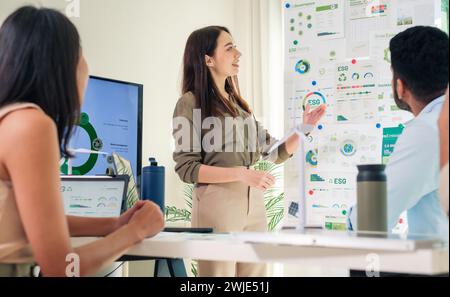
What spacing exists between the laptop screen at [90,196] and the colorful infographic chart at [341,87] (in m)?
1.50

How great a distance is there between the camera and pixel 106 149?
3375 millimetres

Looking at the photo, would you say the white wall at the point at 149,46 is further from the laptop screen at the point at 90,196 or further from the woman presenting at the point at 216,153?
the laptop screen at the point at 90,196

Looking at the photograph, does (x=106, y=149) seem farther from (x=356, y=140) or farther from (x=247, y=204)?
(x=356, y=140)

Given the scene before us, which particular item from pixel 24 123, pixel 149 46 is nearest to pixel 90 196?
pixel 24 123

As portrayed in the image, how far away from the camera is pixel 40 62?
4.46 feet

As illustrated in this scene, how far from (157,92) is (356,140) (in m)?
1.32

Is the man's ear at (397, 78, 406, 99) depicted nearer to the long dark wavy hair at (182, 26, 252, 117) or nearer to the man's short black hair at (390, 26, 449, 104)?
the man's short black hair at (390, 26, 449, 104)

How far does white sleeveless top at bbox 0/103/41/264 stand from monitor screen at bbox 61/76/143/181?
184 centimetres

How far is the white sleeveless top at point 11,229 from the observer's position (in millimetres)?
1273

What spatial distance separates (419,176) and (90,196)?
1220 millimetres

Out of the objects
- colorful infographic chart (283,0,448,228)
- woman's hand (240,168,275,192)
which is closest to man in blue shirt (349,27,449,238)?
woman's hand (240,168,275,192)

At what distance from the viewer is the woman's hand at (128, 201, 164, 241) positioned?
1.44m

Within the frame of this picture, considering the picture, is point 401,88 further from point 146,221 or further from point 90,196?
point 90,196

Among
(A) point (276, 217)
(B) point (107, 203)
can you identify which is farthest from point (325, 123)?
(B) point (107, 203)
